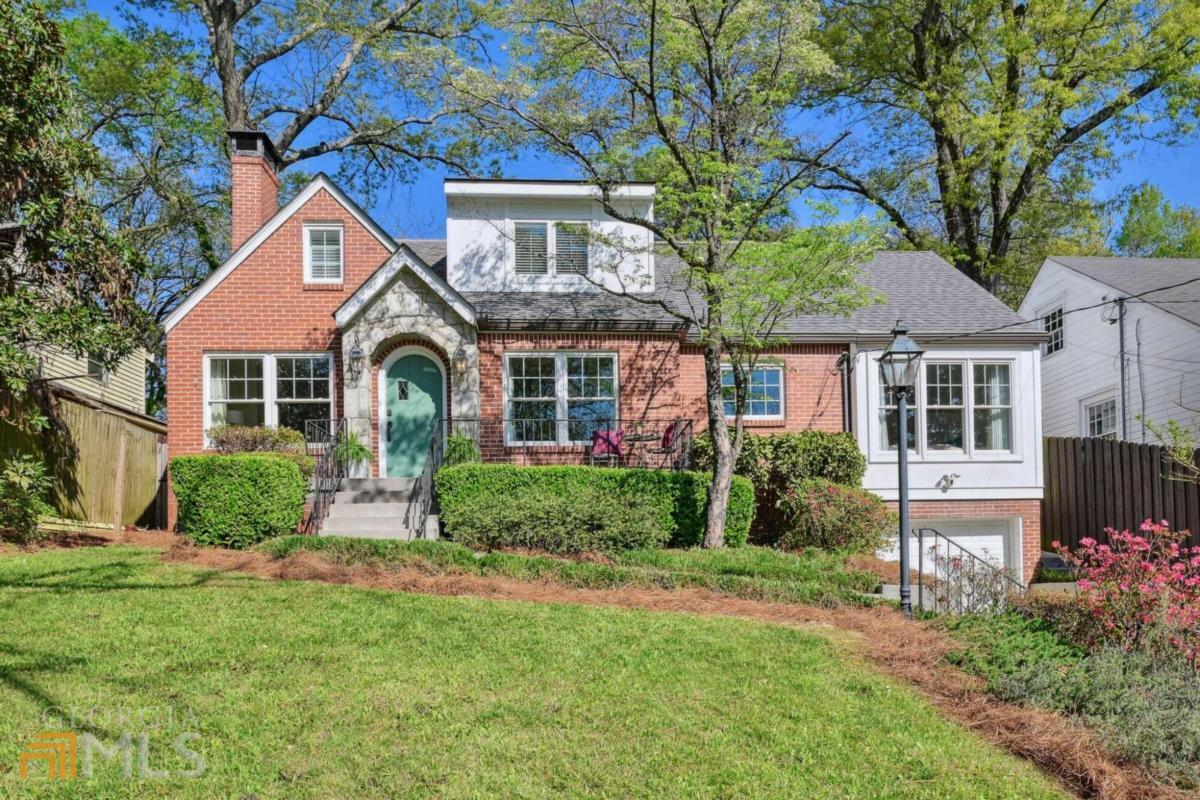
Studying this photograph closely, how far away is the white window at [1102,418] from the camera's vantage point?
19.3 meters

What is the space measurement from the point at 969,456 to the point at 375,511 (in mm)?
10086

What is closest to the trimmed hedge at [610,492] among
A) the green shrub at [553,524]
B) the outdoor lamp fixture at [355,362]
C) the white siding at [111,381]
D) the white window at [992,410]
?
the green shrub at [553,524]

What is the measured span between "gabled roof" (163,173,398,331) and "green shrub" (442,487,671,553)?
544 cm

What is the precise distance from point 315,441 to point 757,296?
7438 millimetres

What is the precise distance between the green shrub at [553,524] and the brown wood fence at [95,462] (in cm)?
610

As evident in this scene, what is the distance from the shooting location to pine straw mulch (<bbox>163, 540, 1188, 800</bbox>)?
203 inches

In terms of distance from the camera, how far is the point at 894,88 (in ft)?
79.8

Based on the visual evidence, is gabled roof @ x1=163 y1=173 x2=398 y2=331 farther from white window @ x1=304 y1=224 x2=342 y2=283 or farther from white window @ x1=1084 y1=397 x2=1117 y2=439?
white window @ x1=1084 y1=397 x2=1117 y2=439

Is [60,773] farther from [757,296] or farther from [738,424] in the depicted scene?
[757,296]

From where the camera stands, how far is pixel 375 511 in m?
13.1

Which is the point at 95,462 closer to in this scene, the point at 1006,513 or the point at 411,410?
the point at 411,410

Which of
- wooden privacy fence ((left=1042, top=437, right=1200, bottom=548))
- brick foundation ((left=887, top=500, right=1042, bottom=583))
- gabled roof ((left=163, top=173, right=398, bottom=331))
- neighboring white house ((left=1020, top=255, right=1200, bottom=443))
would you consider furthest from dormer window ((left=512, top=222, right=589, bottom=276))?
neighboring white house ((left=1020, top=255, right=1200, bottom=443))

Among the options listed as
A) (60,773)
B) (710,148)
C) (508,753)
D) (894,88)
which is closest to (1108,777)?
(508,753)

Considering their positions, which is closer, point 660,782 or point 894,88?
point 660,782
